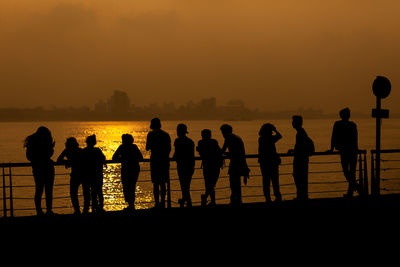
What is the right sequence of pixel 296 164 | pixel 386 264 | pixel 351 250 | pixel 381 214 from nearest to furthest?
pixel 386 264, pixel 351 250, pixel 381 214, pixel 296 164

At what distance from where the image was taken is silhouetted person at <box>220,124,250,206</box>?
8477mm

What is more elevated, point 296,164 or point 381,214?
point 296,164

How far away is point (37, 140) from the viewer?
7824mm

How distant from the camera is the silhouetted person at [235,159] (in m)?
8.48

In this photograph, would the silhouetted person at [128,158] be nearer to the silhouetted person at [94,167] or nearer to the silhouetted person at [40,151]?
the silhouetted person at [94,167]

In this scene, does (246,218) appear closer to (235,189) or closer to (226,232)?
(226,232)

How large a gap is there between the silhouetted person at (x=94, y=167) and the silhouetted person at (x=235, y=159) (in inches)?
89.7

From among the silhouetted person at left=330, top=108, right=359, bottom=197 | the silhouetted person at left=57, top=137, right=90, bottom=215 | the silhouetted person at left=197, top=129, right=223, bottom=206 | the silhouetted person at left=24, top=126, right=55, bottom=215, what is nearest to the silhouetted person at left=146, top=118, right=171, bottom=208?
the silhouetted person at left=197, top=129, right=223, bottom=206

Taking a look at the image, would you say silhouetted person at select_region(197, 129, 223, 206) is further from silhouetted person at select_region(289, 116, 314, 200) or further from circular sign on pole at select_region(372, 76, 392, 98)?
circular sign on pole at select_region(372, 76, 392, 98)

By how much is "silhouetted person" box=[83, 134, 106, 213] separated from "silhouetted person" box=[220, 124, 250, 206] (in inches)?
89.7

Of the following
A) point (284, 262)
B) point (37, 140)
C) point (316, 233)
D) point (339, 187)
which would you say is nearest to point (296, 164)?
point (316, 233)

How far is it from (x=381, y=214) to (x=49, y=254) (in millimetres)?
5145

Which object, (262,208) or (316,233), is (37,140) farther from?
(316,233)

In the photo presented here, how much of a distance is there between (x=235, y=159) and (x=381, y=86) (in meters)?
3.50
